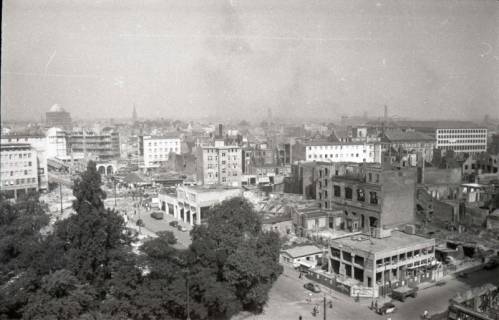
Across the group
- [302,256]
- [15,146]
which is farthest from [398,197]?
[15,146]

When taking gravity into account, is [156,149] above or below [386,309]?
above

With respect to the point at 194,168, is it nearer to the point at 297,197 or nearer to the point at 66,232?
the point at 297,197

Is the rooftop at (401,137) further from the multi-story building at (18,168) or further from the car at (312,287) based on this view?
the multi-story building at (18,168)

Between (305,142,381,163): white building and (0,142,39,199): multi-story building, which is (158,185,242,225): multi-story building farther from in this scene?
(305,142,381,163): white building

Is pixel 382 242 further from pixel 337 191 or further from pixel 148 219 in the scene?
pixel 148 219

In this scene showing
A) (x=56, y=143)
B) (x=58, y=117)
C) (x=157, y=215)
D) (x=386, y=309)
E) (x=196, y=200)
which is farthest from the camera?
(x=58, y=117)

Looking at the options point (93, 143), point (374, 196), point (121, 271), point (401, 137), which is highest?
point (401, 137)

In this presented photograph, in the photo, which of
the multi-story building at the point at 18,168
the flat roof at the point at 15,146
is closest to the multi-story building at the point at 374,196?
the multi-story building at the point at 18,168
